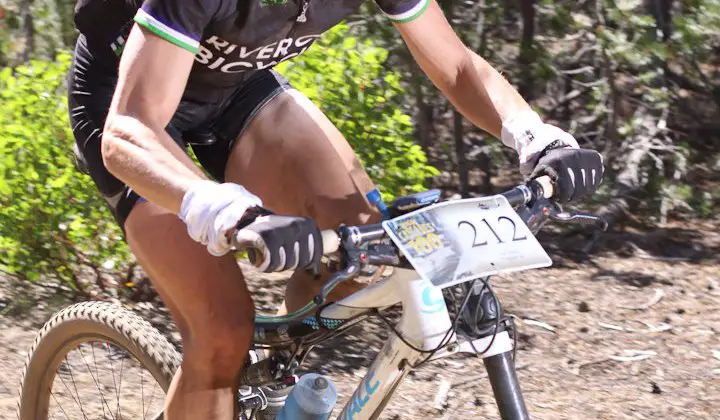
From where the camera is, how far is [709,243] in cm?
591

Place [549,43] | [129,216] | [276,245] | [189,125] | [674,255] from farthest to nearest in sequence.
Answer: [549,43] → [674,255] → [189,125] → [129,216] → [276,245]

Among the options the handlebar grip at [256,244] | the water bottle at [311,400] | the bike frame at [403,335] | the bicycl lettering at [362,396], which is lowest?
the water bottle at [311,400]

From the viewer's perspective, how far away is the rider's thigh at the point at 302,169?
2.90 m

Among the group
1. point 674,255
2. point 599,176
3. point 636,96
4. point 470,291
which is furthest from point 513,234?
point 636,96

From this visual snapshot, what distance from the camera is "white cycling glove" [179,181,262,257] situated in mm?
2141

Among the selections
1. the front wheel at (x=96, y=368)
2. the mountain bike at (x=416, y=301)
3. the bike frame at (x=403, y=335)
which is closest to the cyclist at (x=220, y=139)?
the mountain bike at (x=416, y=301)

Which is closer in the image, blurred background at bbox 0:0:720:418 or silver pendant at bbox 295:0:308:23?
silver pendant at bbox 295:0:308:23

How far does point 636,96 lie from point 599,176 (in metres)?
4.03

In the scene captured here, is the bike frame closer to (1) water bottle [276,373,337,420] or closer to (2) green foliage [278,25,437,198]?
(1) water bottle [276,373,337,420]

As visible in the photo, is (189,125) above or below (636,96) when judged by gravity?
above

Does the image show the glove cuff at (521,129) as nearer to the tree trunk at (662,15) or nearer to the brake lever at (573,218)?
the brake lever at (573,218)

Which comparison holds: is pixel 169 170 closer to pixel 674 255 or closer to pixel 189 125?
pixel 189 125

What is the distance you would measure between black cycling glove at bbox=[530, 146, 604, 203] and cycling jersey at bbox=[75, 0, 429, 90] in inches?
25.5

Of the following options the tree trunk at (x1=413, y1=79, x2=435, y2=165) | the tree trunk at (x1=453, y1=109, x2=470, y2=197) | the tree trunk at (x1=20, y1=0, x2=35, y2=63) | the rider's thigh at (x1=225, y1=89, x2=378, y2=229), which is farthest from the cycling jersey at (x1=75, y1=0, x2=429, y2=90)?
the tree trunk at (x1=20, y1=0, x2=35, y2=63)
